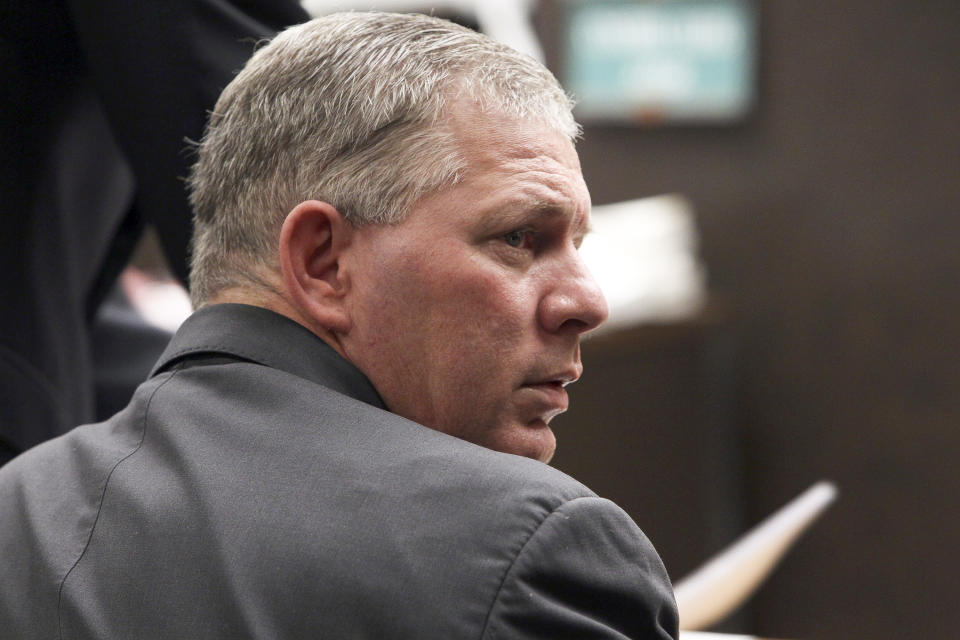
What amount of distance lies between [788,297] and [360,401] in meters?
3.20

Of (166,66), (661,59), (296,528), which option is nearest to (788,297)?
(661,59)

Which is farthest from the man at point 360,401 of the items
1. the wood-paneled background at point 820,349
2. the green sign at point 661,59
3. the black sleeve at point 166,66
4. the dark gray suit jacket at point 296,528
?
the green sign at point 661,59

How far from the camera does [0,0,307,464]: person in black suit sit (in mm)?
1401

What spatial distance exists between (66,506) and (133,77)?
617mm

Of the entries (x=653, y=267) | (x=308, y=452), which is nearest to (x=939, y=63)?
(x=653, y=267)

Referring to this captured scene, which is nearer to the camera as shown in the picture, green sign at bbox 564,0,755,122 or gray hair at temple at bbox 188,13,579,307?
gray hair at temple at bbox 188,13,579,307

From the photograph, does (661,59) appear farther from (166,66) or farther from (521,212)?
(521,212)

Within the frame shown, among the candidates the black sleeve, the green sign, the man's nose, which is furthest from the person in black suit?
the green sign

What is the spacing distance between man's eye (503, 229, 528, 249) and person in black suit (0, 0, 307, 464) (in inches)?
20.8

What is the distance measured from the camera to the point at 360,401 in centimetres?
96

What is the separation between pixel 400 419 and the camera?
90cm

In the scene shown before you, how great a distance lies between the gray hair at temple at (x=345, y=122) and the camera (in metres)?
0.99

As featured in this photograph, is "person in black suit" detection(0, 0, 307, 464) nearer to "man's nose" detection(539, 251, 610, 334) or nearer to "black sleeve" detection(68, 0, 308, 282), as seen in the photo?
"black sleeve" detection(68, 0, 308, 282)

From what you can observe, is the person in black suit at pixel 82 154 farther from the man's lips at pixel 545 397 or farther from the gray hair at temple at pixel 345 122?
the man's lips at pixel 545 397
